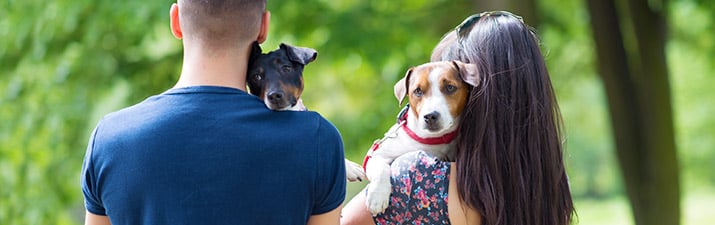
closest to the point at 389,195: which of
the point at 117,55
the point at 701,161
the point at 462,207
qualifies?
the point at 462,207

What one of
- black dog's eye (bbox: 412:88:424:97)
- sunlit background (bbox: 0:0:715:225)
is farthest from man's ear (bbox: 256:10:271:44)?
sunlit background (bbox: 0:0:715:225)

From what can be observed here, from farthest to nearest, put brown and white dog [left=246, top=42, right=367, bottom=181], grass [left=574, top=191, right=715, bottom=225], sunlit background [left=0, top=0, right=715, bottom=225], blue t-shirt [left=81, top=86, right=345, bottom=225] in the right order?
grass [left=574, top=191, right=715, bottom=225] < sunlit background [left=0, top=0, right=715, bottom=225] < brown and white dog [left=246, top=42, right=367, bottom=181] < blue t-shirt [left=81, top=86, right=345, bottom=225]

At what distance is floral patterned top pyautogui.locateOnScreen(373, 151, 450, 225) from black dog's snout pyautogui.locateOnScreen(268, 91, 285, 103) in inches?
15.3

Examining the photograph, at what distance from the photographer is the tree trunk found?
8.28 m

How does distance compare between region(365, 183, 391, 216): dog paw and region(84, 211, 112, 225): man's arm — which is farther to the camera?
region(365, 183, 391, 216): dog paw

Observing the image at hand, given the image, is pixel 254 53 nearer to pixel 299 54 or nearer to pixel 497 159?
pixel 299 54

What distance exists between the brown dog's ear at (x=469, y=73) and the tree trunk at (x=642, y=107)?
5.49 meters

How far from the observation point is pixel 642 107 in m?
8.38

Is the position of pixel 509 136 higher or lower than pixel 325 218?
higher

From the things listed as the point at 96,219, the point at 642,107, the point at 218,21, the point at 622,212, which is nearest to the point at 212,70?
the point at 218,21

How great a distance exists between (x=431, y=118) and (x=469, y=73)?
19 cm

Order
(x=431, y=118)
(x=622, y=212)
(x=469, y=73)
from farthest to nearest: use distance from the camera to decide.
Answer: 1. (x=622, y=212)
2. (x=431, y=118)
3. (x=469, y=73)

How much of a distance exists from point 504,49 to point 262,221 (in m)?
0.91

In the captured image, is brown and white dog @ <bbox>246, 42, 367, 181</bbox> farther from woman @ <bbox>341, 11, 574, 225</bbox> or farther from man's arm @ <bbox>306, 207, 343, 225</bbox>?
man's arm @ <bbox>306, 207, 343, 225</bbox>
